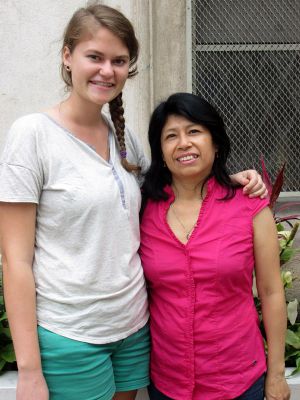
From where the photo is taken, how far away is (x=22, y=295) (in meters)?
1.70

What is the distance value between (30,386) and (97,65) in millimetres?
1027

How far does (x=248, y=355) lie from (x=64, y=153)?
0.97 meters

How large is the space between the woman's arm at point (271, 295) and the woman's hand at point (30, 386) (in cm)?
84

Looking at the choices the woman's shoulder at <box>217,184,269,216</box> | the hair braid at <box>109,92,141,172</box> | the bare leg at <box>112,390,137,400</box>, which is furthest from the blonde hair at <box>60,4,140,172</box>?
the bare leg at <box>112,390,137,400</box>

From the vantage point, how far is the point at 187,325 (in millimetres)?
1922

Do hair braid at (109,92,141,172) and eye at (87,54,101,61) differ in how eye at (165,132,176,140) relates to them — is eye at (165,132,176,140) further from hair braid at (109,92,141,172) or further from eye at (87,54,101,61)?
eye at (87,54,101,61)

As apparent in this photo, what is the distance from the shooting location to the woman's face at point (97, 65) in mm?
1739

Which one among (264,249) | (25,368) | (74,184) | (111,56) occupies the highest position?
(111,56)

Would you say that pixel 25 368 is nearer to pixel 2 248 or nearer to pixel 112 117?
pixel 2 248

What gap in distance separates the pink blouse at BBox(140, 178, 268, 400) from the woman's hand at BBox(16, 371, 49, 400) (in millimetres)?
488

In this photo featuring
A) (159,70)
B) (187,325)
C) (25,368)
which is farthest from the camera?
(159,70)

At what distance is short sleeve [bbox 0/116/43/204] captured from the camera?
164cm

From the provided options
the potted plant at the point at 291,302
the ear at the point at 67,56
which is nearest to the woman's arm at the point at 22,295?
the ear at the point at 67,56

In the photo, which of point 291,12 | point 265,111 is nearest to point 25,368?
point 265,111
